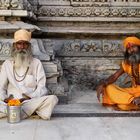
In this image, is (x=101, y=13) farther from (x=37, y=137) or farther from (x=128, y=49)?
(x=37, y=137)

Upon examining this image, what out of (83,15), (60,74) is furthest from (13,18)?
(83,15)

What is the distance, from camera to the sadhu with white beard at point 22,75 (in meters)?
5.82

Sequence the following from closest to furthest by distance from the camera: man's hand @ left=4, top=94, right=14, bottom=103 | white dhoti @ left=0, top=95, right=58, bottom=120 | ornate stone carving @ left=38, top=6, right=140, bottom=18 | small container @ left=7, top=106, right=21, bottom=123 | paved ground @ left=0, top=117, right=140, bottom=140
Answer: paved ground @ left=0, top=117, right=140, bottom=140, small container @ left=7, top=106, right=21, bottom=123, white dhoti @ left=0, top=95, right=58, bottom=120, man's hand @ left=4, top=94, right=14, bottom=103, ornate stone carving @ left=38, top=6, right=140, bottom=18

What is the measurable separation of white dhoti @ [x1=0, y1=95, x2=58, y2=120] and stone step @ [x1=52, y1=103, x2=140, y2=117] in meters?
0.33

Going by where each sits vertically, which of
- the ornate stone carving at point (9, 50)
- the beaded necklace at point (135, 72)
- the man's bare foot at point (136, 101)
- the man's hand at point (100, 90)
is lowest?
the man's bare foot at point (136, 101)

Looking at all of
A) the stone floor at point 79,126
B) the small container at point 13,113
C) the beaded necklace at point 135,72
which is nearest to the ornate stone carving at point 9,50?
the stone floor at point 79,126

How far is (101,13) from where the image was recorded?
7.97 m

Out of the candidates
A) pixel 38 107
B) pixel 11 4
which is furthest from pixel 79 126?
pixel 11 4

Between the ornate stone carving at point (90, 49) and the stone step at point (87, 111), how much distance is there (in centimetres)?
158

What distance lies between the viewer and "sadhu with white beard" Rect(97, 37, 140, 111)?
613 centimetres

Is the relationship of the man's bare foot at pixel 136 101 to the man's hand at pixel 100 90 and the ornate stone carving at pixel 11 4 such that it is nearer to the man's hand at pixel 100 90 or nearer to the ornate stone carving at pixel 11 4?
the man's hand at pixel 100 90

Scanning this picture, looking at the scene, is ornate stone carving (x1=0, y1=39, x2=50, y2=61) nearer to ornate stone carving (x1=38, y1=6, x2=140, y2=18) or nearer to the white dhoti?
the white dhoti

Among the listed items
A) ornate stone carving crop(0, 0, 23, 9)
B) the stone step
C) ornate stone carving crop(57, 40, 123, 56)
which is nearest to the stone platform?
the stone step

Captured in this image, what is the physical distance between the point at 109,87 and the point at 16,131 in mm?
1842
